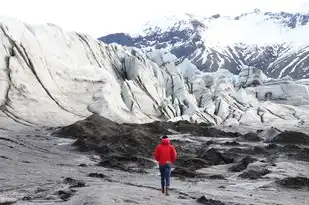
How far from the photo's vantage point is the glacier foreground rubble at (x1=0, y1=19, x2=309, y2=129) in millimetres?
48156

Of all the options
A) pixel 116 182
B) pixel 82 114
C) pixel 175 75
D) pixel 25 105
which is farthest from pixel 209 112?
pixel 116 182

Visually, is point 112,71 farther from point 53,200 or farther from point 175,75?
point 53,200

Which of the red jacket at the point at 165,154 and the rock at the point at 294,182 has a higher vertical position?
the red jacket at the point at 165,154

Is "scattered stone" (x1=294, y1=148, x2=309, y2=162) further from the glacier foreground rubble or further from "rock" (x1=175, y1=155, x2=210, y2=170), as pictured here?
the glacier foreground rubble

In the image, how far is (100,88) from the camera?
56.2 m

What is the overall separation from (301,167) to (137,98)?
→ 36.5 m

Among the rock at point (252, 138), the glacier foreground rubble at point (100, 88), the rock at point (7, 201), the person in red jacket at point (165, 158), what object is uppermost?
the glacier foreground rubble at point (100, 88)

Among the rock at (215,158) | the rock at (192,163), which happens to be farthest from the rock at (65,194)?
the rock at (215,158)

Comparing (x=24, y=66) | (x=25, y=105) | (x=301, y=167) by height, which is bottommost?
(x=301, y=167)

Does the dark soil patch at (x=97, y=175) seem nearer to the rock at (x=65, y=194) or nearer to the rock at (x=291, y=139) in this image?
the rock at (x=65, y=194)

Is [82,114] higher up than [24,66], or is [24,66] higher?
[24,66]

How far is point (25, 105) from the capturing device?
46.2 metres

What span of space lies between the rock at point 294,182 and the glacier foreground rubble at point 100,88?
23.1 metres

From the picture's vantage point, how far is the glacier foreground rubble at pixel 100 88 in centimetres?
4816
